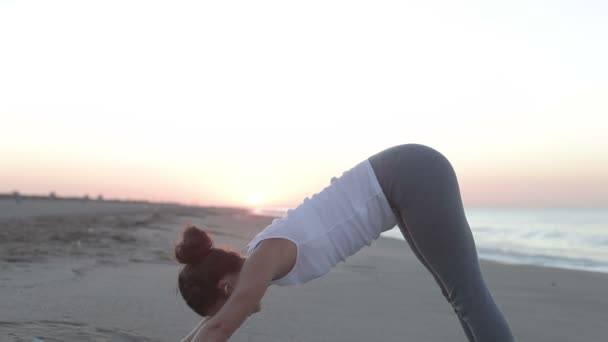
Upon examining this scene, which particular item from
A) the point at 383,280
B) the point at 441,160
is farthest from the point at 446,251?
the point at 383,280

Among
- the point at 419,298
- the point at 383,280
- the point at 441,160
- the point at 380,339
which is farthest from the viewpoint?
the point at 383,280

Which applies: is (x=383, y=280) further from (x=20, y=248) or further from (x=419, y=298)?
(x=20, y=248)

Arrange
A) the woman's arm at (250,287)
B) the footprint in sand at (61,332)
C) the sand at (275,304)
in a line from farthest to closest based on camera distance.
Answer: the sand at (275,304), the footprint in sand at (61,332), the woman's arm at (250,287)

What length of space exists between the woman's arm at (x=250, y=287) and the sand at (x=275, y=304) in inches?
47.2

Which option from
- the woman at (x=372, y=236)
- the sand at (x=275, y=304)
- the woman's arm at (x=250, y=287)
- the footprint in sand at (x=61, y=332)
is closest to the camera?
the woman's arm at (x=250, y=287)

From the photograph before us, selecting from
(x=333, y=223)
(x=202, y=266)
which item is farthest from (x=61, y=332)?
(x=333, y=223)

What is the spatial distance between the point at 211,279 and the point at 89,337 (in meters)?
1.05

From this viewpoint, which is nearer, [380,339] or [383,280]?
[380,339]

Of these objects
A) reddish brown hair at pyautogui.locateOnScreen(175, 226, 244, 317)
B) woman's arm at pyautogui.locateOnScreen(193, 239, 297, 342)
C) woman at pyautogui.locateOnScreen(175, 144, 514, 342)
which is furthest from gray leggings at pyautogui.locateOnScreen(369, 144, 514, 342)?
reddish brown hair at pyautogui.locateOnScreen(175, 226, 244, 317)

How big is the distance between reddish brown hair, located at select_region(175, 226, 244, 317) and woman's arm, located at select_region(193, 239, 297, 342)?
0.23 m

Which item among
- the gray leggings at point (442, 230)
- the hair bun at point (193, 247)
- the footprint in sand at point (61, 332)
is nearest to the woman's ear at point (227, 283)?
the hair bun at point (193, 247)

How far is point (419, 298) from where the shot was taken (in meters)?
5.03

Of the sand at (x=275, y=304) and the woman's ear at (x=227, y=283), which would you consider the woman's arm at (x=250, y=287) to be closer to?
the woman's ear at (x=227, y=283)

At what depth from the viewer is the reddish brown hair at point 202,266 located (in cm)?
240
